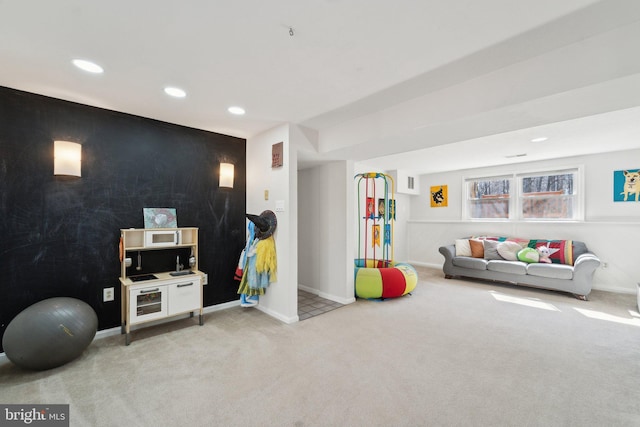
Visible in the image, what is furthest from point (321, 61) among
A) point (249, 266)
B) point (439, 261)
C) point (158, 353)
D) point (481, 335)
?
point (439, 261)

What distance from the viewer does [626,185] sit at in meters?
4.50

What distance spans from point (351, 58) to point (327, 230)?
8.72ft

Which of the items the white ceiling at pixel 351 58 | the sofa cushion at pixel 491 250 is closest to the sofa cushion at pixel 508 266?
the sofa cushion at pixel 491 250

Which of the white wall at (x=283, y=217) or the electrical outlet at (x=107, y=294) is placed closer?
the electrical outlet at (x=107, y=294)

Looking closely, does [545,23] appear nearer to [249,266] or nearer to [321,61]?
[321,61]

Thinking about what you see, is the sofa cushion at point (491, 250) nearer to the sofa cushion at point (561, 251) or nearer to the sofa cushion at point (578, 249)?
the sofa cushion at point (561, 251)

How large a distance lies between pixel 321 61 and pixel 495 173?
5.37 metres

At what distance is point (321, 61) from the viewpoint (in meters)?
2.00

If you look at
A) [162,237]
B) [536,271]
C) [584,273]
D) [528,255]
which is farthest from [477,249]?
[162,237]

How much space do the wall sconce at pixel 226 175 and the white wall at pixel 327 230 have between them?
4.54 ft

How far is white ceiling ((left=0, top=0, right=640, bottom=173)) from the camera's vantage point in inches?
59.9

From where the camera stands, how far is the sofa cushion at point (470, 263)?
16.8 feet

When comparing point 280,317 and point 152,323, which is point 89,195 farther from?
point 280,317

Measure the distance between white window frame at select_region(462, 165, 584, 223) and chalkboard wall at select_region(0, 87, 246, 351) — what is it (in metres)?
5.45
